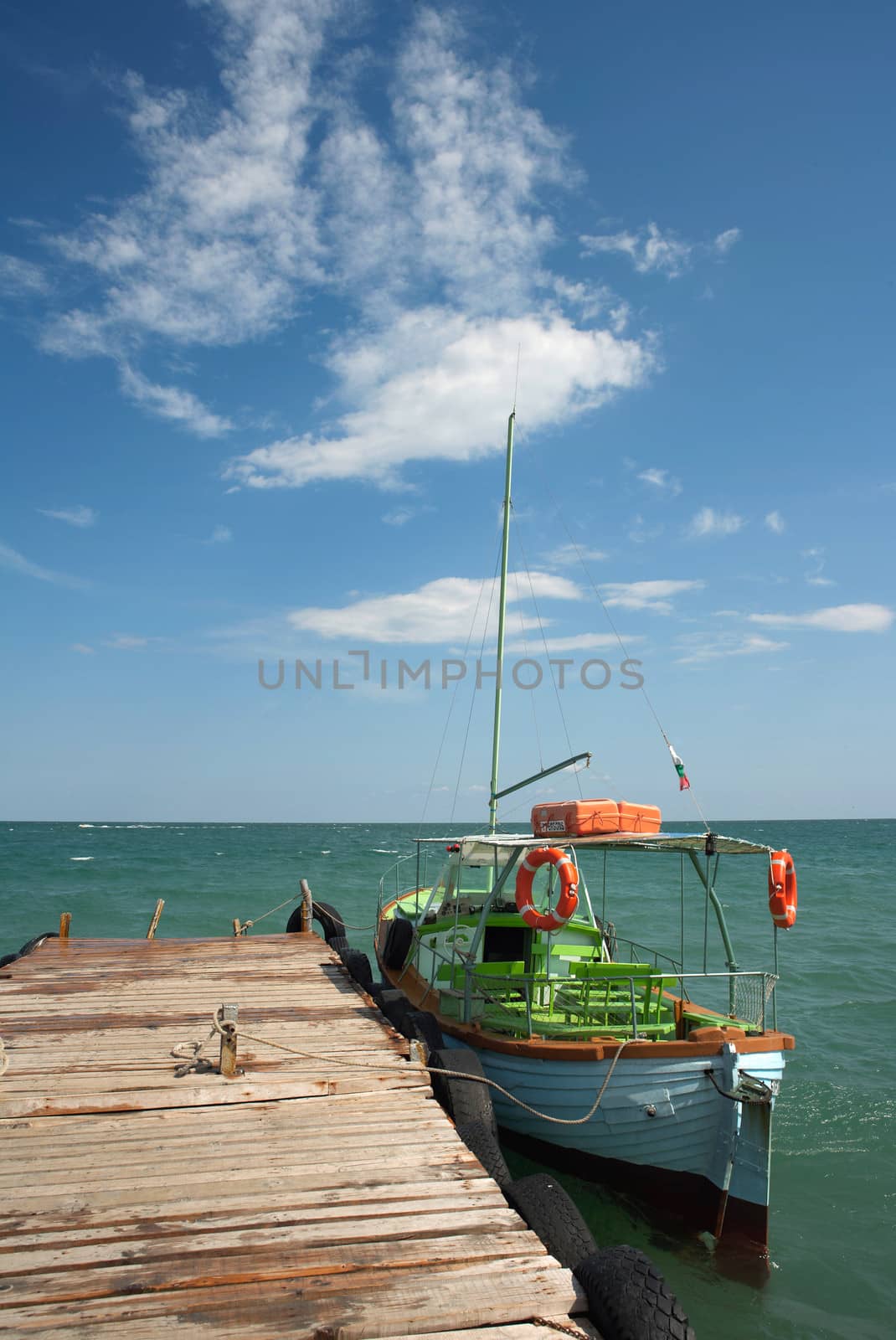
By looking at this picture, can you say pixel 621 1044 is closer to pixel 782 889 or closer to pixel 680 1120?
pixel 680 1120

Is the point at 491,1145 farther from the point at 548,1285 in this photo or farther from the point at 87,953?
the point at 87,953

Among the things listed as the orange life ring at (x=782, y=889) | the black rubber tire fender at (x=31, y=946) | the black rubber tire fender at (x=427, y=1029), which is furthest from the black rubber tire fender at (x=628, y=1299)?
the black rubber tire fender at (x=31, y=946)

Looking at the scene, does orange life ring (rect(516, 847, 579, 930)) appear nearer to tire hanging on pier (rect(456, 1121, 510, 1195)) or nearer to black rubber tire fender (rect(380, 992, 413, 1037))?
black rubber tire fender (rect(380, 992, 413, 1037))

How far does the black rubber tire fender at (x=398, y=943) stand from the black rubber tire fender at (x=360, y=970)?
1625mm

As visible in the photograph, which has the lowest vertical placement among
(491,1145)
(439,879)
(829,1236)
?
(829,1236)

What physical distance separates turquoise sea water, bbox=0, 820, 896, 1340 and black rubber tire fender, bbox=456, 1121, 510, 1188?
2.32 m

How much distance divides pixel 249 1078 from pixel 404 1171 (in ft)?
6.36

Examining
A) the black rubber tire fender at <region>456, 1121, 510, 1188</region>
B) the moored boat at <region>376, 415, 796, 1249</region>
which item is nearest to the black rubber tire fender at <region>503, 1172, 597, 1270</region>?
the black rubber tire fender at <region>456, 1121, 510, 1188</region>

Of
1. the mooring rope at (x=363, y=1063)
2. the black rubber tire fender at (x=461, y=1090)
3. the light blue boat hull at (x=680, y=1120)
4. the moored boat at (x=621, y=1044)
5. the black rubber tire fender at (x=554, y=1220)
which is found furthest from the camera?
the moored boat at (x=621, y=1044)

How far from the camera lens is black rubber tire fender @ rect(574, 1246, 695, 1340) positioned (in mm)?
3729

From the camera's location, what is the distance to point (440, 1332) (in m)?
3.41

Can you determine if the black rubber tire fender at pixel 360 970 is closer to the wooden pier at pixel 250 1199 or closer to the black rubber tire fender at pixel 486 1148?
the wooden pier at pixel 250 1199

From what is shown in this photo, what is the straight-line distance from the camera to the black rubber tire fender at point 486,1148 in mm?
5812

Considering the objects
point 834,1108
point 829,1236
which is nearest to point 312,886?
point 834,1108
